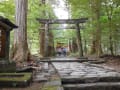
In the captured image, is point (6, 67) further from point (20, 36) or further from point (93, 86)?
point (20, 36)

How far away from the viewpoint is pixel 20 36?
12820 millimetres

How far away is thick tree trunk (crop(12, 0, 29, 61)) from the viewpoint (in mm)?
12508

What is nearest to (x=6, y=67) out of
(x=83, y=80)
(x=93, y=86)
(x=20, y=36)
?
(x=83, y=80)

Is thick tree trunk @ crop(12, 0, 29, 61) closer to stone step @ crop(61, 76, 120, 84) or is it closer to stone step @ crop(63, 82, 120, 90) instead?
stone step @ crop(61, 76, 120, 84)

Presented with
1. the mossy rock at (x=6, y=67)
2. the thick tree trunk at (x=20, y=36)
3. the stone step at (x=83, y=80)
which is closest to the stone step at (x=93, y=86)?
the stone step at (x=83, y=80)

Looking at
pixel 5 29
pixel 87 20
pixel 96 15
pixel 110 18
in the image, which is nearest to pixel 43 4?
pixel 87 20

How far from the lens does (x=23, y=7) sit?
13.1 m

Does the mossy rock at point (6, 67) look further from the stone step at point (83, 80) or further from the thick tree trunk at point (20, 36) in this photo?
the thick tree trunk at point (20, 36)

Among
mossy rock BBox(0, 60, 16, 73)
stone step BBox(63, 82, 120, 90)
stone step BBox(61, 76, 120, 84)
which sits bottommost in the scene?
stone step BBox(63, 82, 120, 90)

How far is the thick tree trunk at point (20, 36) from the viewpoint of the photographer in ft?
41.0

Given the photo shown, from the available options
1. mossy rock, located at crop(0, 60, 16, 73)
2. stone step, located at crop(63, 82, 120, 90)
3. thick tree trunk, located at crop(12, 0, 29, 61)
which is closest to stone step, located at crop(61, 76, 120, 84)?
stone step, located at crop(63, 82, 120, 90)

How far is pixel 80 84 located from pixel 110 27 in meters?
11.1

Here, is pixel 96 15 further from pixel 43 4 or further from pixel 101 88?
pixel 101 88

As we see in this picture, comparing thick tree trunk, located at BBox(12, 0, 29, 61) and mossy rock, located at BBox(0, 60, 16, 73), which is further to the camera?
thick tree trunk, located at BBox(12, 0, 29, 61)
